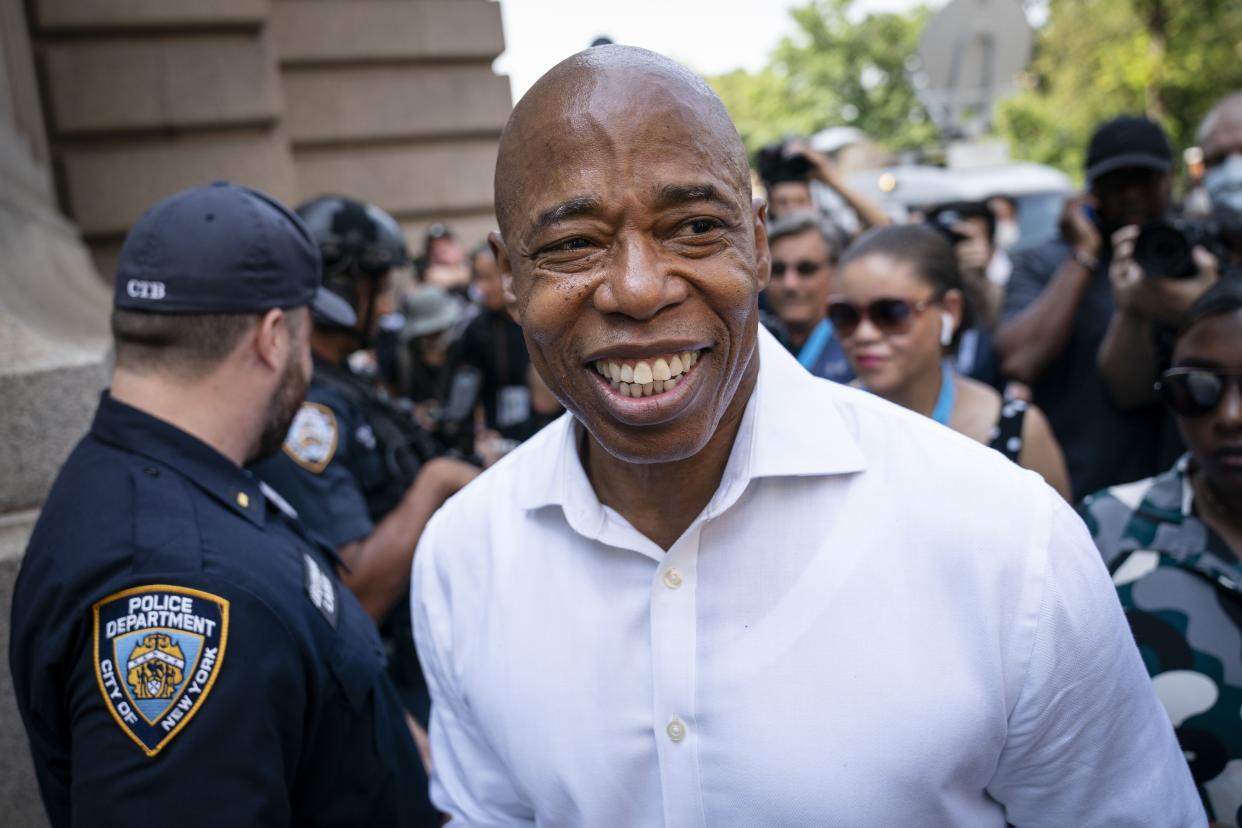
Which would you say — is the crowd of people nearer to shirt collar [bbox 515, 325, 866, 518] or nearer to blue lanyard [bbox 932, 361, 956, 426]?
shirt collar [bbox 515, 325, 866, 518]

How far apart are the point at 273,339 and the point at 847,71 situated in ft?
119

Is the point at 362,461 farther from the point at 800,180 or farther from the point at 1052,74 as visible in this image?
the point at 1052,74

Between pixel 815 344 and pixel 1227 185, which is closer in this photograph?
pixel 1227 185

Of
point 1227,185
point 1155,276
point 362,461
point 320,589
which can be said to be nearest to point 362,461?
point 362,461

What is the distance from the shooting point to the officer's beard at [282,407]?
7.39 ft

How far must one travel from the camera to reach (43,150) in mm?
4887

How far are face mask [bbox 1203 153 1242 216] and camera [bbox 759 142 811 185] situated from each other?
165cm

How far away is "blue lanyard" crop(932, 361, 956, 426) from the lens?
292 cm

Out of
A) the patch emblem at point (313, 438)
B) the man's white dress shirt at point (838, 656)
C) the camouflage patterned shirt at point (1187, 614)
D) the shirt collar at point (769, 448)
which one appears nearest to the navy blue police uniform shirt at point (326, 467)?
the patch emblem at point (313, 438)

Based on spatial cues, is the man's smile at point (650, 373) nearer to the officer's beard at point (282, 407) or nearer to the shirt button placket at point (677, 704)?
the shirt button placket at point (677, 704)

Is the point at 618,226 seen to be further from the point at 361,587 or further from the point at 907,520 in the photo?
the point at 361,587

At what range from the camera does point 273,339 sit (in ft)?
7.37

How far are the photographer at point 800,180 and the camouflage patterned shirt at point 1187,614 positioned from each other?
2.15 m

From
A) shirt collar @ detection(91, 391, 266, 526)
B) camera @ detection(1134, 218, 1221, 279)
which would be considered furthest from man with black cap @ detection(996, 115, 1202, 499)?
shirt collar @ detection(91, 391, 266, 526)
